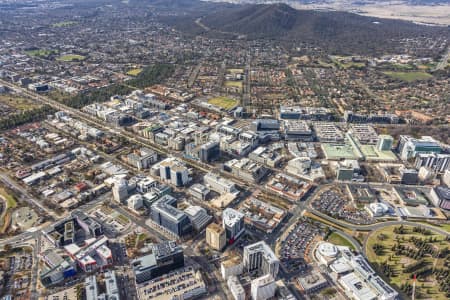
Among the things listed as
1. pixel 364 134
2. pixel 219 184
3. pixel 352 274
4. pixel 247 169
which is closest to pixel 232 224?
pixel 219 184

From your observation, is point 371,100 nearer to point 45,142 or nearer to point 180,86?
point 180,86

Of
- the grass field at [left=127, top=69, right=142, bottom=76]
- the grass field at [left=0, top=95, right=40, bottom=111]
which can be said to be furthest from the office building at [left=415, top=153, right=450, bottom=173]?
the grass field at [left=0, top=95, right=40, bottom=111]

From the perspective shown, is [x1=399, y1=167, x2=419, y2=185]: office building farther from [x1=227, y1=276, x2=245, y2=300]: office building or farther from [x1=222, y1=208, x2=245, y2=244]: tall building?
[x1=227, y1=276, x2=245, y2=300]: office building

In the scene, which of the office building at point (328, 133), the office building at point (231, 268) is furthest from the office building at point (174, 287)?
the office building at point (328, 133)

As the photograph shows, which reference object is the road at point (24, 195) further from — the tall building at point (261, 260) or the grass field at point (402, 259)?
the grass field at point (402, 259)

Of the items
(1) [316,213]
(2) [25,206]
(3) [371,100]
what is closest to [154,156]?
(2) [25,206]

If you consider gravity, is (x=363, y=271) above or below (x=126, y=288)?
above
